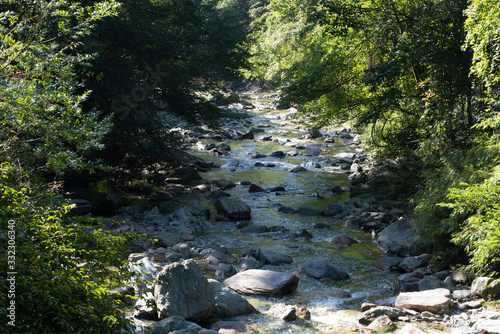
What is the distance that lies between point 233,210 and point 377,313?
5.71 m

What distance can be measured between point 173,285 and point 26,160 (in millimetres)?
2372

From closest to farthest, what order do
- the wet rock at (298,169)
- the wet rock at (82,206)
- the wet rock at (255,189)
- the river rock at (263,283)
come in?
the river rock at (263,283), the wet rock at (82,206), the wet rock at (255,189), the wet rock at (298,169)

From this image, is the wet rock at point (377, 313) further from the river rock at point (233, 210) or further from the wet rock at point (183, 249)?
the river rock at point (233, 210)

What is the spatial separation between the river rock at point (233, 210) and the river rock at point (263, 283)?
155 inches

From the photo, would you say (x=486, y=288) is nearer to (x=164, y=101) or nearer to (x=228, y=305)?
(x=228, y=305)

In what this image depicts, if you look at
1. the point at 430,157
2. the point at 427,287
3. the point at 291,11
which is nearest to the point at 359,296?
the point at 427,287

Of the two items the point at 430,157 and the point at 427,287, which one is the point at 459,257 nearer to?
the point at 427,287

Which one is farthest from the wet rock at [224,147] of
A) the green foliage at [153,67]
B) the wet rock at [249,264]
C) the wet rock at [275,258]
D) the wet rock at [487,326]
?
the wet rock at [487,326]

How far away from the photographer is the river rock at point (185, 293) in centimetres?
527

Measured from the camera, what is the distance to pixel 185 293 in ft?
17.6

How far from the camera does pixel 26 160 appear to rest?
5109mm

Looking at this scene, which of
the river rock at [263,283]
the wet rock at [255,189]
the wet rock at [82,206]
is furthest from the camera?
the wet rock at [255,189]

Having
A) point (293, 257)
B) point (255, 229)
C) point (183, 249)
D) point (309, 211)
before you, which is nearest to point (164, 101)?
point (255, 229)

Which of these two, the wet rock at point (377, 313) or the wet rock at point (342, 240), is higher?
the wet rock at point (377, 313)
